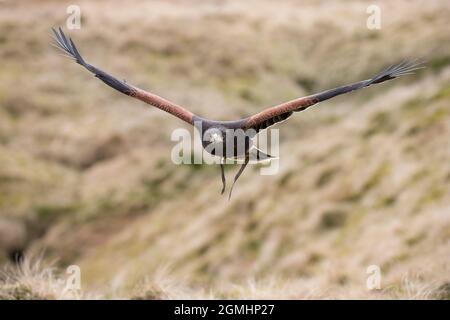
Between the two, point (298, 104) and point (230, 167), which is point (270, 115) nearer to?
point (298, 104)

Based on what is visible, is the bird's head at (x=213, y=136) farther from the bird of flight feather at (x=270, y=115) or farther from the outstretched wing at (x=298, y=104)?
the outstretched wing at (x=298, y=104)

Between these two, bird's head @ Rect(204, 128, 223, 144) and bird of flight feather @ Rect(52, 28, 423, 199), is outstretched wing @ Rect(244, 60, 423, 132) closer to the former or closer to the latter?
bird of flight feather @ Rect(52, 28, 423, 199)

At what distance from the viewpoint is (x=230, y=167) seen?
1273 inches

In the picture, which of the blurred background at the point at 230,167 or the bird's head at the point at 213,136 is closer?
the bird's head at the point at 213,136

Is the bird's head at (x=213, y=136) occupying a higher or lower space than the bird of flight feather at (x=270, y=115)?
lower

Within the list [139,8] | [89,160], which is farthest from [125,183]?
[139,8]

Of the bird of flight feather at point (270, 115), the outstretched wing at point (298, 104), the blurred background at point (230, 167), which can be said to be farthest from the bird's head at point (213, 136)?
the blurred background at point (230, 167)

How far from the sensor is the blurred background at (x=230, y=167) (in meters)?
17.3

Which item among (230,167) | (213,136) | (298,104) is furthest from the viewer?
(230,167)

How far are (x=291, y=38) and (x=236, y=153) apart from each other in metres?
41.1

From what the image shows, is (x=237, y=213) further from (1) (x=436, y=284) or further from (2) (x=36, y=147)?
(1) (x=436, y=284)

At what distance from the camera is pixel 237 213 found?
27.0 meters

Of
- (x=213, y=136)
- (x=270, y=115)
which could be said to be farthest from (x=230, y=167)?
(x=213, y=136)

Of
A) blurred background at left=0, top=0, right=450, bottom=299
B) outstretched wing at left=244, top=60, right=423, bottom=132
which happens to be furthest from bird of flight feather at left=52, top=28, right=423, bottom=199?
blurred background at left=0, top=0, right=450, bottom=299
